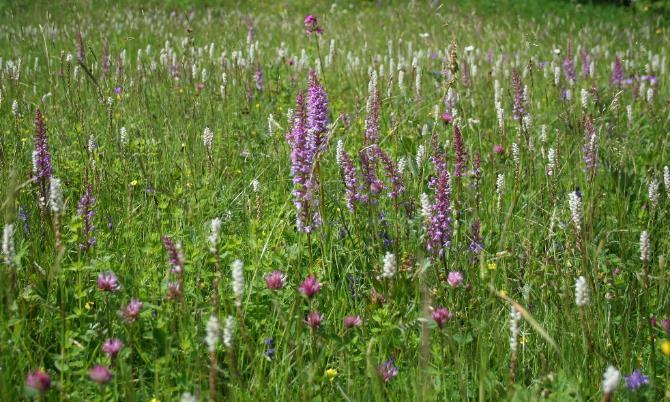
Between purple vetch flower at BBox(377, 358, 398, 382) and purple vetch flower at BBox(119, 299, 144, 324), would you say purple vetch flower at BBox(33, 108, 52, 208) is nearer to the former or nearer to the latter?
purple vetch flower at BBox(119, 299, 144, 324)

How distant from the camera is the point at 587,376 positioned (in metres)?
2.06

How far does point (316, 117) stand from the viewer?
264cm

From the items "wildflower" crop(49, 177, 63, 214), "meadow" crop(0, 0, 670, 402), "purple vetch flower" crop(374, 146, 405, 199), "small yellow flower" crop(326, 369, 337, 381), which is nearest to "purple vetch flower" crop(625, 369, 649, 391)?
"meadow" crop(0, 0, 670, 402)

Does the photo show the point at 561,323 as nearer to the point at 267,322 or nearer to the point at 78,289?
the point at 267,322

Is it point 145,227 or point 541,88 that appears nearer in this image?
point 145,227

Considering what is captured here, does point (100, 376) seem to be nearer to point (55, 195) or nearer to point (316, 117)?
point (55, 195)

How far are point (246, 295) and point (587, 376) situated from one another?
3.85ft

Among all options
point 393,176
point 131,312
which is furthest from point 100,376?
point 393,176

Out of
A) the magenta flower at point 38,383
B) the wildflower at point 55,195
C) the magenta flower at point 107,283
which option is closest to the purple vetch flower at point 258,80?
the magenta flower at point 107,283

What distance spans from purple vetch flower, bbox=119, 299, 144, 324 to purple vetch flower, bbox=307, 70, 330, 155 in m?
0.94

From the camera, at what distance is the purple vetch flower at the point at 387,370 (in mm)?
1925

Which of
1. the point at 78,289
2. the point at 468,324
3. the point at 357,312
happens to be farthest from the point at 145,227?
the point at 468,324

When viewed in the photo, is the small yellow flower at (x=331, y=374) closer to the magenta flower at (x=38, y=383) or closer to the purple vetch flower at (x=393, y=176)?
the magenta flower at (x=38, y=383)

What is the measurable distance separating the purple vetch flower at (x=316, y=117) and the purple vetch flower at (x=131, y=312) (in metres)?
0.94
